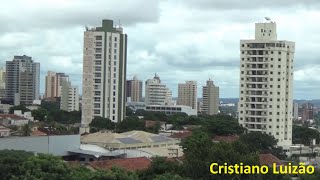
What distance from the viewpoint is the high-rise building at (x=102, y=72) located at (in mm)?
70688

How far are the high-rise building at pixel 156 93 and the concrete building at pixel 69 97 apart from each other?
1662 cm

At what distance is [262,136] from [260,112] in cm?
644

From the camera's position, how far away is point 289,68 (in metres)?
57.5

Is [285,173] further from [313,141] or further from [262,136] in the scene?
[313,141]

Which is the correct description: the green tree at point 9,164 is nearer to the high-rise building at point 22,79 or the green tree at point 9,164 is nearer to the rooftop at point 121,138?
the rooftop at point 121,138

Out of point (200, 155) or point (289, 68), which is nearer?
point (200, 155)

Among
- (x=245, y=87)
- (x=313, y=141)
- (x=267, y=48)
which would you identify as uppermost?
(x=267, y=48)

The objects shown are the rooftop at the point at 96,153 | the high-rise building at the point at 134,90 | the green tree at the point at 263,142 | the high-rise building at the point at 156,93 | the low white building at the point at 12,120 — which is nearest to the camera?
the rooftop at the point at 96,153

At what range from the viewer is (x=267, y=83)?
56000 mm

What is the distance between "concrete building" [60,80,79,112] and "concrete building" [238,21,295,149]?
6069cm

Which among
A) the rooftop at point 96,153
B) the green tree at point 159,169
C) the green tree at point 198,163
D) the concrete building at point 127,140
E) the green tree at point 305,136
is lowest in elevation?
the green tree at point 305,136

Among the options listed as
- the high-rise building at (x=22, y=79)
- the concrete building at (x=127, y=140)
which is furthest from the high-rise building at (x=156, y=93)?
the concrete building at (x=127, y=140)

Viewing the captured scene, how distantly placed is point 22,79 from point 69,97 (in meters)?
13.2

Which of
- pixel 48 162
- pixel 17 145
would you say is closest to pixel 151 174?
pixel 48 162
